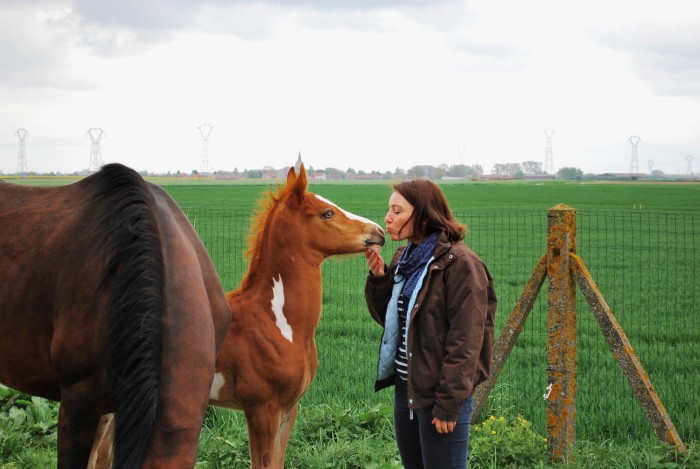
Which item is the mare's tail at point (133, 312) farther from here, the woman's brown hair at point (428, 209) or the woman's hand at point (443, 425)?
the woman's hand at point (443, 425)

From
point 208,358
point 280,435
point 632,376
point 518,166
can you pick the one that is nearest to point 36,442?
point 280,435

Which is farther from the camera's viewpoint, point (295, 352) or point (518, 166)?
point (518, 166)

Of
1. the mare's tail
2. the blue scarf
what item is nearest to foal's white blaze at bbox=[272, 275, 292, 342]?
the blue scarf

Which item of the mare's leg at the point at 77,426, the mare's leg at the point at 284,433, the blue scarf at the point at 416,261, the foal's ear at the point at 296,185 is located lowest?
the mare's leg at the point at 284,433

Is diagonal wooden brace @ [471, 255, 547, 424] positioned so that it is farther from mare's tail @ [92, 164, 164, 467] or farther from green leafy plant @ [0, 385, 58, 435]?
green leafy plant @ [0, 385, 58, 435]

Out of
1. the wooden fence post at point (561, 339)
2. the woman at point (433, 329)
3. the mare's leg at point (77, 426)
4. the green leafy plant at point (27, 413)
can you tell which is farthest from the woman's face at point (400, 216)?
the green leafy plant at point (27, 413)

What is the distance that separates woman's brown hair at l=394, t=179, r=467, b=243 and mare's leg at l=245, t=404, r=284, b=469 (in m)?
1.31

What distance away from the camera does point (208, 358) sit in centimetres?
283

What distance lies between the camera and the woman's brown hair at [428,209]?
11.8 ft

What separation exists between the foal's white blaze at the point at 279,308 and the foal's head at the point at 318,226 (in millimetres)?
256

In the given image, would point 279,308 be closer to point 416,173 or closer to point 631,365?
point 631,365

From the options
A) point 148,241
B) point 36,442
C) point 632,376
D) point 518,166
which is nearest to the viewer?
point 148,241

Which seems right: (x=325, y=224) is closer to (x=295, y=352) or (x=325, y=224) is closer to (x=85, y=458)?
(x=295, y=352)

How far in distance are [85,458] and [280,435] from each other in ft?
5.01
